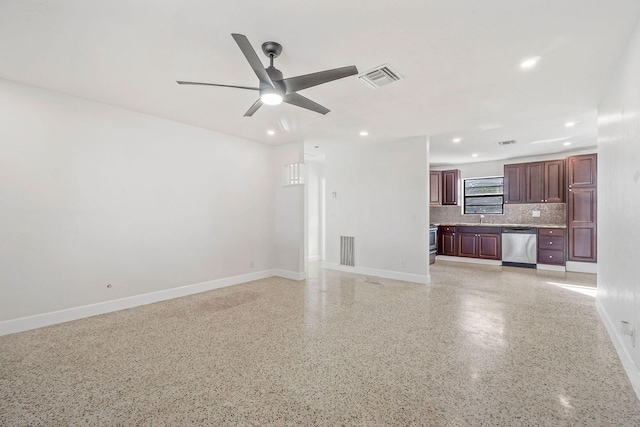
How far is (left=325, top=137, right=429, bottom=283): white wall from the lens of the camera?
17.4ft

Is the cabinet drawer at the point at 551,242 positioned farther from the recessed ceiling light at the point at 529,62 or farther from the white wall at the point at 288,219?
the white wall at the point at 288,219

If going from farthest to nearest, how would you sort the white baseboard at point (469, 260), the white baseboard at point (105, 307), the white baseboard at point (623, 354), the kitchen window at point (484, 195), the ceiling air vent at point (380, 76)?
the kitchen window at point (484, 195)
the white baseboard at point (469, 260)
the white baseboard at point (105, 307)
the ceiling air vent at point (380, 76)
the white baseboard at point (623, 354)

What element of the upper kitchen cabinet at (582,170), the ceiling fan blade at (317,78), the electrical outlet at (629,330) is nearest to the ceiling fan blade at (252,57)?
the ceiling fan blade at (317,78)

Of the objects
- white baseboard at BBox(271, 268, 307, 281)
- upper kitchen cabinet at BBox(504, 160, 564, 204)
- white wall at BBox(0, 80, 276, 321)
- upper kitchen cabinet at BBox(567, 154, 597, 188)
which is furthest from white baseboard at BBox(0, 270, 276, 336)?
upper kitchen cabinet at BBox(567, 154, 597, 188)

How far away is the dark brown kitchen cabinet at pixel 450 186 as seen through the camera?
25.7ft

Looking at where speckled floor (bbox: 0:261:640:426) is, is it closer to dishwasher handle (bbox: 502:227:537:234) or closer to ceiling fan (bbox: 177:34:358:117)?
ceiling fan (bbox: 177:34:358:117)

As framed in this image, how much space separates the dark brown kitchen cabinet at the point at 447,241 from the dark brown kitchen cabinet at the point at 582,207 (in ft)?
7.76

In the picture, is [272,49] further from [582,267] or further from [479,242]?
[582,267]

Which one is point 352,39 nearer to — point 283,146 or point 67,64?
point 67,64

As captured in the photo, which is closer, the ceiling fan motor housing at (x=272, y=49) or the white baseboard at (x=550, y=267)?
the ceiling fan motor housing at (x=272, y=49)

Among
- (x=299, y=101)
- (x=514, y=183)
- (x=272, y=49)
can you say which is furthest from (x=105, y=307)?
(x=514, y=183)

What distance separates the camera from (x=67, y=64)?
8.93 feet

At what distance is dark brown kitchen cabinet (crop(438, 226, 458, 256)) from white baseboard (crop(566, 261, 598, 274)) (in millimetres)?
2320

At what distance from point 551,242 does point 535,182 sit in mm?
1452
